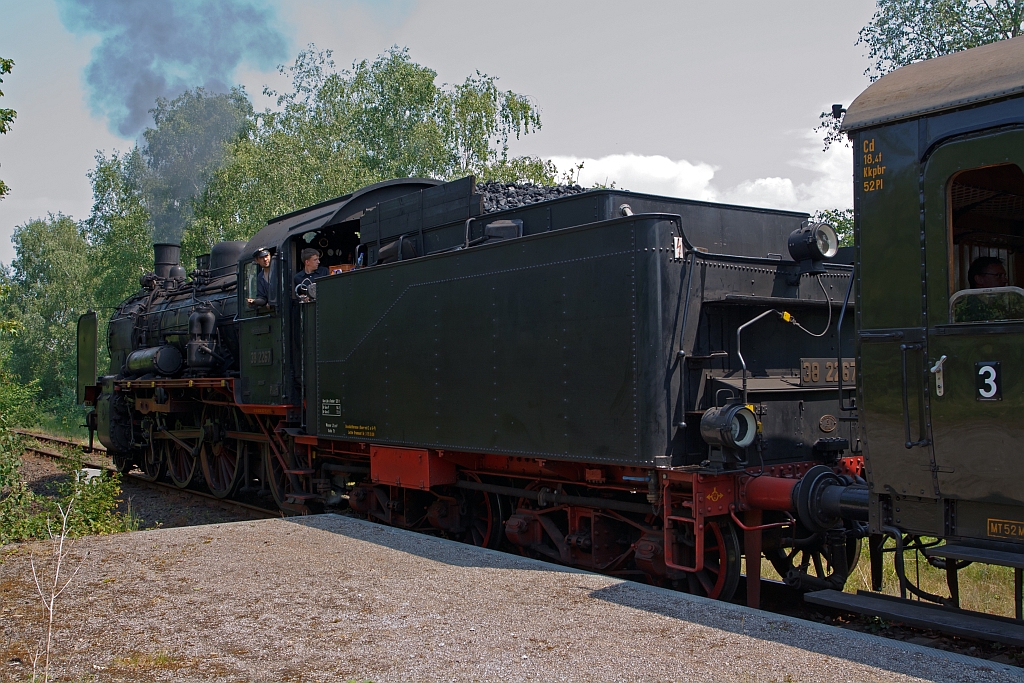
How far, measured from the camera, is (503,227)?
6.55 meters

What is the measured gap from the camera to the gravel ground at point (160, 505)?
1030 cm

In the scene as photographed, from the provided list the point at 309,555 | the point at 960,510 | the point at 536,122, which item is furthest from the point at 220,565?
the point at 536,122

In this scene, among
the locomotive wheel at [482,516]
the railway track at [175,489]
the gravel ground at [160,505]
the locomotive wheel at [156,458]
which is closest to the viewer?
the locomotive wheel at [482,516]

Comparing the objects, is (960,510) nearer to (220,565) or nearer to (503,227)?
(503,227)

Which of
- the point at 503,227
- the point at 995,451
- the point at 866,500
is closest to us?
the point at 995,451

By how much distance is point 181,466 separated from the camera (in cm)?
1276

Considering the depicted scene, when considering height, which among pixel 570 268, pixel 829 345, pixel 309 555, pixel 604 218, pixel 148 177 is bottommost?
pixel 309 555

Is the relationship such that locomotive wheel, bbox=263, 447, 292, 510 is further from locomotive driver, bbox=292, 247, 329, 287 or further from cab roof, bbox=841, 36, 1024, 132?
cab roof, bbox=841, 36, 1024, 132

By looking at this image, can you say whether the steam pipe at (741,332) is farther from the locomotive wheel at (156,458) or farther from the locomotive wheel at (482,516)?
the locomotive wheel at (156,458)

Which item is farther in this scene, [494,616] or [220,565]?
[220,565]

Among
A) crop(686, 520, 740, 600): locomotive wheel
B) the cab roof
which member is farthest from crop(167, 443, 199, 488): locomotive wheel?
the cab roof

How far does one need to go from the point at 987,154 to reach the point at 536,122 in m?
25.1

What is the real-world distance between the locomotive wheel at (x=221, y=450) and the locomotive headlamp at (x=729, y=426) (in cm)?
768

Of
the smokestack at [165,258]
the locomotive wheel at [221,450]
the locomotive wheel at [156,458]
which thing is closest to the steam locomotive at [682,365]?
the locomotive wheel at [221,450]
